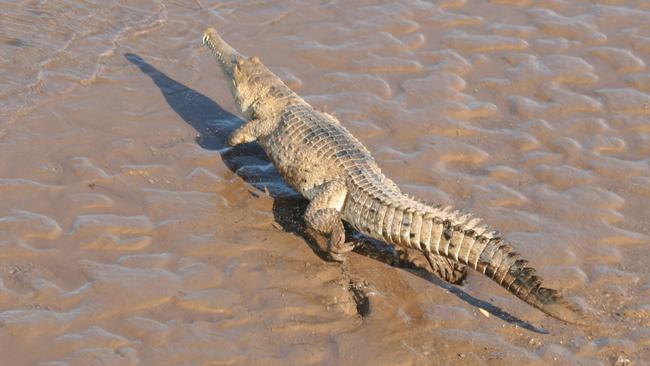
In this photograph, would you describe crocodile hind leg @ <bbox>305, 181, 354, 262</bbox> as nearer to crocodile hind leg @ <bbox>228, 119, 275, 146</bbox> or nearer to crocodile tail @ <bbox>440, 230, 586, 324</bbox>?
crocodile tail @ <bbox>440, 230, 586, 324</bbox>

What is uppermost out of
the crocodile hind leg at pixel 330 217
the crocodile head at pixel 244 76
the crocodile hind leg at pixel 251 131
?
the crocodile head at pixel 244 76

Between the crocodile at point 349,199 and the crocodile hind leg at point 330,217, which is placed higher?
the crocodile at point 349,199

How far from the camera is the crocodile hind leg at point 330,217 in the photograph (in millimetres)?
6258

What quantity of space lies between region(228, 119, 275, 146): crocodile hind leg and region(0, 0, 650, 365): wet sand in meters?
0.20

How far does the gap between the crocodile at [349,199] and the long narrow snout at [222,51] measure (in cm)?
2

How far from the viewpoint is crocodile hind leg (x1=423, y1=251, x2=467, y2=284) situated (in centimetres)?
618

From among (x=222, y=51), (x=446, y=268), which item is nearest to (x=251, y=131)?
(x=222, y=51)

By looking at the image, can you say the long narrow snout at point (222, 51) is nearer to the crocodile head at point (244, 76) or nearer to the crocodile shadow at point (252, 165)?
the crocodile head at point (244, 76)

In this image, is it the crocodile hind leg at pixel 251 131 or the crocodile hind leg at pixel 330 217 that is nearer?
the crocodile hind leg at pixel 330 217

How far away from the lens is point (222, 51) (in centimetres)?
850

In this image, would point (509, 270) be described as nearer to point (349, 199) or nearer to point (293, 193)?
point (349, 199)

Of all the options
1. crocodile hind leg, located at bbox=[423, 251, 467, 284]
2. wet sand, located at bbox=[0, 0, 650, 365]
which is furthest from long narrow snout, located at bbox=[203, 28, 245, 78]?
crocodile hind leg, located at bbox=[423, 251, 467, 284]

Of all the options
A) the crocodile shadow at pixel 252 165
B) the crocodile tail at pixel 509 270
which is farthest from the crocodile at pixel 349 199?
the crocodile shadow at pixel 252 165

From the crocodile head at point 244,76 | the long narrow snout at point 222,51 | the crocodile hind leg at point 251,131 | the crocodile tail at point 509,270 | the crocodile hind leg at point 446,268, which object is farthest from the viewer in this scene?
the long narrow snout at point 222,51
